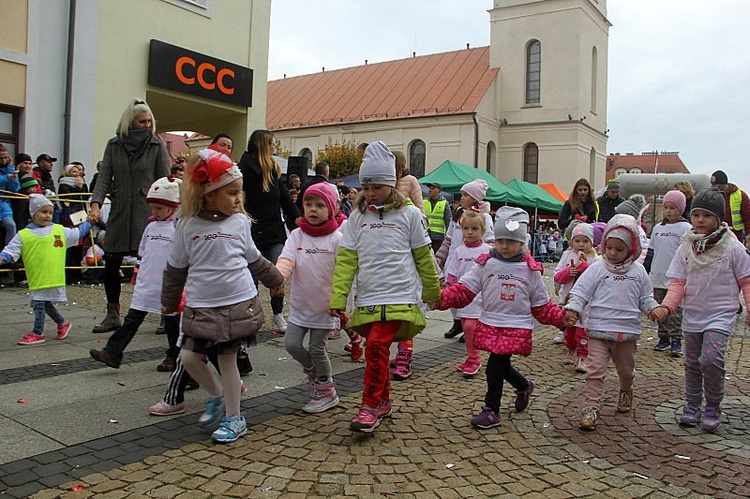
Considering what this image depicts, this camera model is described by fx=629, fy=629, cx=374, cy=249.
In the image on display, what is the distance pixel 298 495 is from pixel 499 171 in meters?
42.3

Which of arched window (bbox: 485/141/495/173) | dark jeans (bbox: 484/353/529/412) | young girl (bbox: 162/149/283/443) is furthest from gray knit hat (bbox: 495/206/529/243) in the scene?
arched window (bbox: 485/141/495/173)

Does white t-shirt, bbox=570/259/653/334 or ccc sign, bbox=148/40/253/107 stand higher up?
ccc sign, bbox=148/40/253/107

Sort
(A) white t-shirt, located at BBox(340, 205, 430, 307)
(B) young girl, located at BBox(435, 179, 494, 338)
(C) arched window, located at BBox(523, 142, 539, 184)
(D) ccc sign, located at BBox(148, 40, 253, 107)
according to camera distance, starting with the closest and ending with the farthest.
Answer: (A) white t-shirt, located at BBox(340, 205, 430, 307) → (B) young girl, located at BBox(435, 179, 494, 338) → (D) ccc sign, located at BBox(148, 40, 253, 107) → (C) arched window, located at BBox(523, 142, 539, 184)

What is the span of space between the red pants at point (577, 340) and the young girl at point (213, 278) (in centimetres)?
329

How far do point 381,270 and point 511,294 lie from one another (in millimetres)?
938

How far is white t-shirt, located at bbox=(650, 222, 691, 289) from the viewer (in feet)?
23.6

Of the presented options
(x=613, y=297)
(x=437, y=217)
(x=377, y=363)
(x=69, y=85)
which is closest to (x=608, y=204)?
(x=437, y=217)

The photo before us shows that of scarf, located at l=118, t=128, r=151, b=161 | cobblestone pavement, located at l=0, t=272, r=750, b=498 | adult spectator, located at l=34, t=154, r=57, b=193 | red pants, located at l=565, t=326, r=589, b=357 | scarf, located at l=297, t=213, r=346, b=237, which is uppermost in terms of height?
adult spectator, located at l=34, t=154, r=57, b=193

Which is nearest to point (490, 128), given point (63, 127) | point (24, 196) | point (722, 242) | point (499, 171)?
point (499, 171)

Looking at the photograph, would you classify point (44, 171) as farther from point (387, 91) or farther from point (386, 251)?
point (387, 91)

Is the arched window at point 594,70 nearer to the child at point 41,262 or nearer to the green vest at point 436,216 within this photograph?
the green vest at point 436,216

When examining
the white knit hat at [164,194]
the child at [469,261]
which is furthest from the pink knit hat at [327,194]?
the child at [469,261]

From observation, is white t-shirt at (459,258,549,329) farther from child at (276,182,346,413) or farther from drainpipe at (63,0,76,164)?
drainpipe at (63,0,76,164)

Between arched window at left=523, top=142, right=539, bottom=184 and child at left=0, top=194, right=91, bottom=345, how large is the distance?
39425 millimetres
